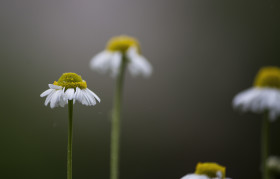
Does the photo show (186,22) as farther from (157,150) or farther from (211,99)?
(157,150)

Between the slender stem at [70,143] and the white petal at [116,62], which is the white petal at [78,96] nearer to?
the slender stem at [70,143]

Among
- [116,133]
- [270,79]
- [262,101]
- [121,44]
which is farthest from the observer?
[121,44]

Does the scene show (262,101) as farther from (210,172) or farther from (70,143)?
(70,143)

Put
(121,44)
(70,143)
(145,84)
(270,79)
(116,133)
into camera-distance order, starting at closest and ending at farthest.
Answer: (70,143), (116,133), (270,79), (121,44), (145,84)

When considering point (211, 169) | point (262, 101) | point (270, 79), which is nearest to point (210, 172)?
point (211, 169)

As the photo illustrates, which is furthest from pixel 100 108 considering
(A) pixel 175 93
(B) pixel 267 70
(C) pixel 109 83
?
(B) pixel 267 70

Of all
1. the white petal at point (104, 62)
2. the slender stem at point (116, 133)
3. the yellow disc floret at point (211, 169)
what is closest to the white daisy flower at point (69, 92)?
the yellow disc floret at point (211, 169)

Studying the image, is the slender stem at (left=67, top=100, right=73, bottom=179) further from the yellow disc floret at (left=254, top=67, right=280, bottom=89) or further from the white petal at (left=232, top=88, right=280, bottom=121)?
the yellow disc floret at (left=254, top=67, right=280, bottom=89)
